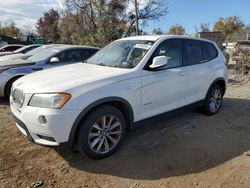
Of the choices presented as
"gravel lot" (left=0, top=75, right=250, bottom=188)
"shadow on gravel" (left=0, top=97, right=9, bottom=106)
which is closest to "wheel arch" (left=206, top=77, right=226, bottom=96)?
"gravel lot" (left=0, top=75, right=250, bottom=188)

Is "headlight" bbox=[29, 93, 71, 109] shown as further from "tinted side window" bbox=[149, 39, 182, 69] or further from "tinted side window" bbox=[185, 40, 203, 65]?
"tinted side window" bbox=[185, 40, 203, 65]

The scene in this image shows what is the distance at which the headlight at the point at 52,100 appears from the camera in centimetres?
309

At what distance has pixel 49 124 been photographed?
306 cm

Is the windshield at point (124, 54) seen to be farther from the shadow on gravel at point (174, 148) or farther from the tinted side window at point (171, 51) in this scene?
the shadow on gravel at point (174, 148)

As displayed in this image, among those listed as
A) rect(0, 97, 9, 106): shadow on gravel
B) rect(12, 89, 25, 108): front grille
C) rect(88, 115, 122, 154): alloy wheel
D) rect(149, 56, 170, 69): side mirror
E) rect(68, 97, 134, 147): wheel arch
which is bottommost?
rect(0, 97, 9, 106): shadow on gravel

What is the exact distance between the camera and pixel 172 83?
14.1ft

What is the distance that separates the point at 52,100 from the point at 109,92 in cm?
76

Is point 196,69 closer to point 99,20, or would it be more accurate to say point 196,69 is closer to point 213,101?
point 213,101

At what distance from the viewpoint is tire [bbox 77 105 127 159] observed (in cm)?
331

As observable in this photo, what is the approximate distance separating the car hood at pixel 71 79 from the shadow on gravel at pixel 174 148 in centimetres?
94

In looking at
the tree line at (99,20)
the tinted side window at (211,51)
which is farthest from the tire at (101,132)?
the tree line at (99,20)

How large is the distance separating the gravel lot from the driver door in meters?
0.56

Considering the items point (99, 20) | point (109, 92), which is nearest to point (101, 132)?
point (109, 92)

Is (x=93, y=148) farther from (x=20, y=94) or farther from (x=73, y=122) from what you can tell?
(x=20, y=94)
